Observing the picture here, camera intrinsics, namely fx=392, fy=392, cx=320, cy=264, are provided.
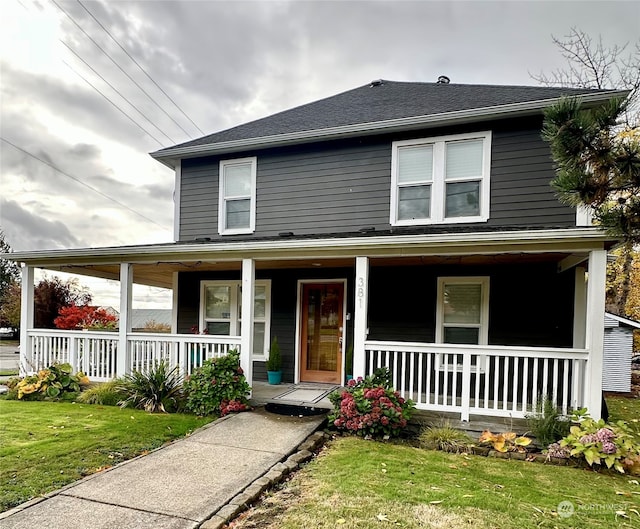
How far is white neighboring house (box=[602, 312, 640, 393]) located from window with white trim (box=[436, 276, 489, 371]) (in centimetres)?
635

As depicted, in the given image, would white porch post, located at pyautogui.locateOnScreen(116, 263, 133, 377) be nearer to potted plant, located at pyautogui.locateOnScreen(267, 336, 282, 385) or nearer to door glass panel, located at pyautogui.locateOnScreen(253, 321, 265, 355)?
door glass panel, located at pyautogui.locateOnScreen(253, 321, 265, 355)

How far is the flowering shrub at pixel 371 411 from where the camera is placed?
523cm

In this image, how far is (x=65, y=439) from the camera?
4.80 metres

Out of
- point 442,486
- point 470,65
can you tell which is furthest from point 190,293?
point 470,65

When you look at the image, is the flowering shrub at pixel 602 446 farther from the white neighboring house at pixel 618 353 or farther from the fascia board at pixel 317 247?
the white neighboring house at pixel 618 353

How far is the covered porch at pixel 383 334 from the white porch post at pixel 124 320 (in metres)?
0.02

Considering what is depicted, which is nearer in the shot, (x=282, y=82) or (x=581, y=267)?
(x=581, y=267)

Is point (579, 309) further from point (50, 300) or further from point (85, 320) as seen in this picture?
point (50, 300)

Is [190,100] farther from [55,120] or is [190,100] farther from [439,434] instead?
[439,434]

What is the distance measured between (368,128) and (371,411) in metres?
5.12

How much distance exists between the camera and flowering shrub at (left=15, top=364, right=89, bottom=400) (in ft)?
23.5

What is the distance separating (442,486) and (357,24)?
31.3ft

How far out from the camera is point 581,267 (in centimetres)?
646

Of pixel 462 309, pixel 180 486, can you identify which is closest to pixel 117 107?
pixel 462 309
